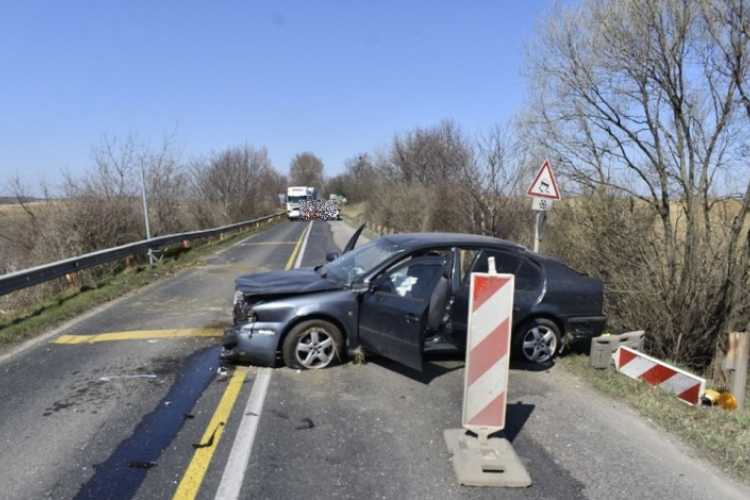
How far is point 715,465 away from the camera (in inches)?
142

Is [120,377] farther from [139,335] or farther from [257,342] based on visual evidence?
[139,335]

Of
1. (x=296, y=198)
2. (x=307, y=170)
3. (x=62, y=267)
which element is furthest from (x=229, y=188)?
(x=307, y=170)

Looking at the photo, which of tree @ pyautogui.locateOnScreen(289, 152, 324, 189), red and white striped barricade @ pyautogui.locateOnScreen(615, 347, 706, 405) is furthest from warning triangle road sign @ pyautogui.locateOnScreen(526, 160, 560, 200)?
tree @ pyautogui.locateOnScreen(289, 152, 324, 189)

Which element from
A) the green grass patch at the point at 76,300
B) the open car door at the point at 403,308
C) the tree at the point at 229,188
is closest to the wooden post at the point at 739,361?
the open car door at the point at 403,308

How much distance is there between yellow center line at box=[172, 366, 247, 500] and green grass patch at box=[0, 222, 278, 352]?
361 cm

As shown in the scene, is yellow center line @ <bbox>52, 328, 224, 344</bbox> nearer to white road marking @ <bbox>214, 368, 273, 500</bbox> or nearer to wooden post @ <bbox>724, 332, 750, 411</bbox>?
white road marking @ <bbox>214, 368, 273, 500</bbox>

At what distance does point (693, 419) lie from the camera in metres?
4.38

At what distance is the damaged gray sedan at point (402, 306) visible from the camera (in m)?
5.18

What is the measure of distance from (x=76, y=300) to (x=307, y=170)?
9627 cm

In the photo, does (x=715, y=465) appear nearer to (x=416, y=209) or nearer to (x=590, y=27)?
(x=590, y=27)

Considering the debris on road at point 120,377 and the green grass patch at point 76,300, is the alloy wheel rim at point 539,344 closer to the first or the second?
the debris on road at point 120,377

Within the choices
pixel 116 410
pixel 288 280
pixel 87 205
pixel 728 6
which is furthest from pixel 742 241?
pixel 87 205

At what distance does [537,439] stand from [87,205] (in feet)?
46.1

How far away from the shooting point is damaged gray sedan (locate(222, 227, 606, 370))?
204 inches
